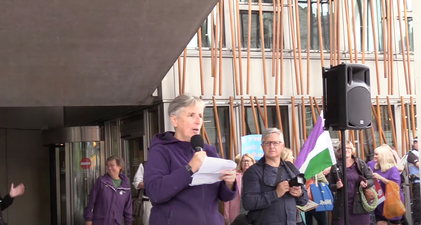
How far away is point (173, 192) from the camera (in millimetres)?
3020

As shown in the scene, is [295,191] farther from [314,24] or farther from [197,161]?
[314,24]

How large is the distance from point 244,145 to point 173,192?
651 centimetres

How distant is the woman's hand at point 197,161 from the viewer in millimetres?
2984

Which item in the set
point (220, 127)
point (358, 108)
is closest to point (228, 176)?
point (358, 108)

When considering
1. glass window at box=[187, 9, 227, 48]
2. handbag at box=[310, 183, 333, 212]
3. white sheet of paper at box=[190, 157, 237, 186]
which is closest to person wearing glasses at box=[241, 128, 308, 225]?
white sheet of paper at box=[190, 157, 237, 186]

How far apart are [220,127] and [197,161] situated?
24.6 ft

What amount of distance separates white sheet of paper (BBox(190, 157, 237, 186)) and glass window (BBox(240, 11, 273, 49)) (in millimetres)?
7777

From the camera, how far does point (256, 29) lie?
10828 mm

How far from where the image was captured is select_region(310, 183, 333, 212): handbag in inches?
312

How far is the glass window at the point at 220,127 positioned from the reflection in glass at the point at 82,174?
2358mm

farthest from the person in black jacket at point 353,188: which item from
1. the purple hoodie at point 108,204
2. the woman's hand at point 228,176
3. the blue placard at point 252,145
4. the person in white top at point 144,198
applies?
the woman's hand at point 228,176

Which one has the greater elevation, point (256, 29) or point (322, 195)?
point (256, 29)

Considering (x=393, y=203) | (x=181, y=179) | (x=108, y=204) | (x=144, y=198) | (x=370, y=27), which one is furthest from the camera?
(x=370, y=27)

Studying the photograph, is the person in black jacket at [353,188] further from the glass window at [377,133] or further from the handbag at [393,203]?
the glass window at [377,133]
